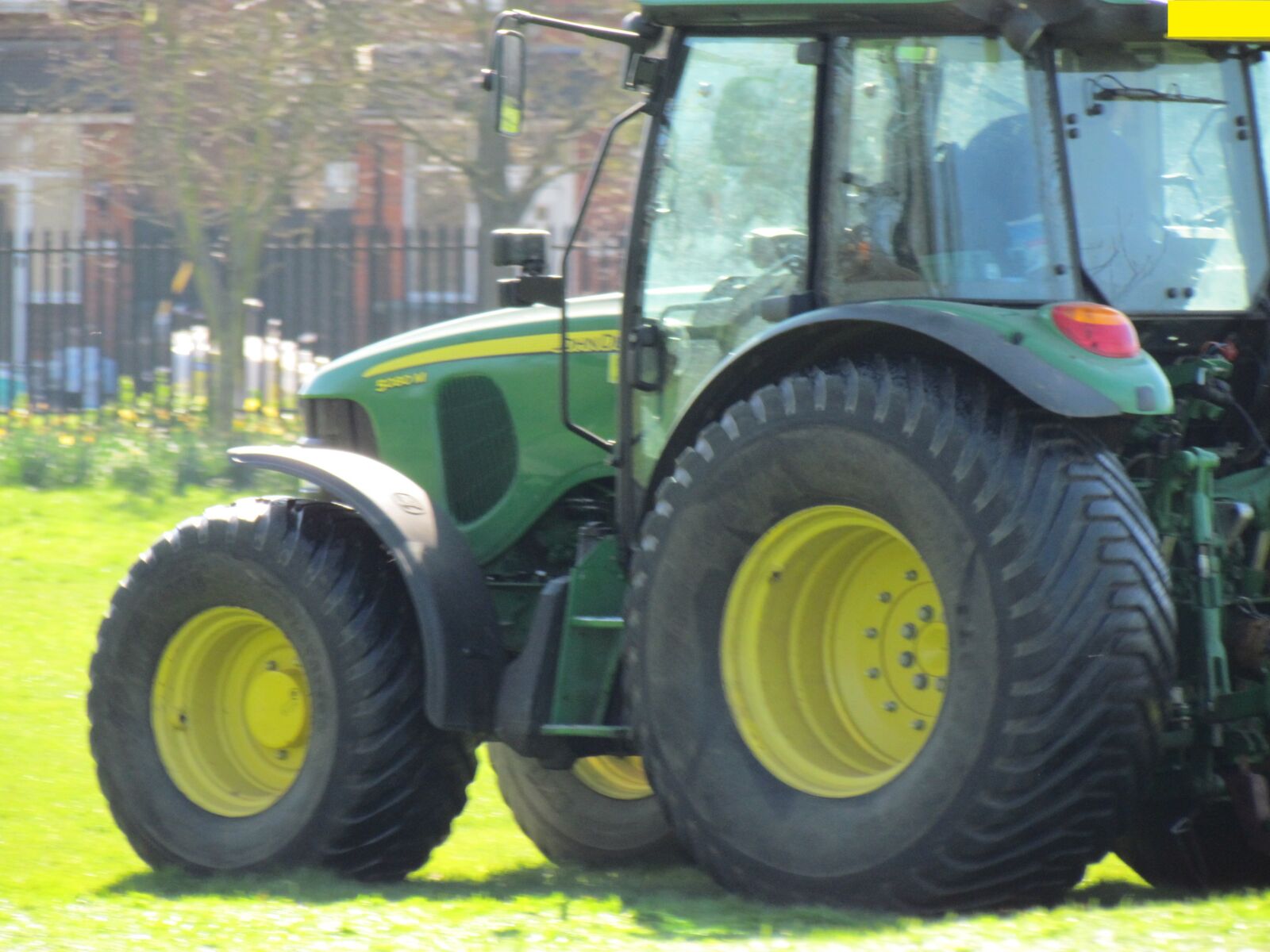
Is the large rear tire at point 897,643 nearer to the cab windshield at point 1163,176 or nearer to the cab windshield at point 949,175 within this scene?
the cab windshield at point 949,175

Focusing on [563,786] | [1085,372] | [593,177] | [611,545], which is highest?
[593,177]

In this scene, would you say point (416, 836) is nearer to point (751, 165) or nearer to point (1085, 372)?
point (751, 165)

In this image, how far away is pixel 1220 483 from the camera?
4582 mm

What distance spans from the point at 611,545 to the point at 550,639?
1.04ft

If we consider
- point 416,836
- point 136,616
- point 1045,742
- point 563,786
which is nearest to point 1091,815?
point 1045,742

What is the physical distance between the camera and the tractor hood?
18.8 feet

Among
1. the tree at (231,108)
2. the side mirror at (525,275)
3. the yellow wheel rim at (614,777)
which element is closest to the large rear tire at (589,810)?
the yellow wheel rim at (614,777)

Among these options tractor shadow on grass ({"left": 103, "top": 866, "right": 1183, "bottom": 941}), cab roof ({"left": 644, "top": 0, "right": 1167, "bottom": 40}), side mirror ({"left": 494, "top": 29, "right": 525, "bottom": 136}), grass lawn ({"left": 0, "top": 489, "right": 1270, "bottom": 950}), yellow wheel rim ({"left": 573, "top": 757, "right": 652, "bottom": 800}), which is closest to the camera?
grass lawn ({"left": 0, "top": 489, "right": 1270, "bottom": 950})

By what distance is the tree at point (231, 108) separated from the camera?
1547cm

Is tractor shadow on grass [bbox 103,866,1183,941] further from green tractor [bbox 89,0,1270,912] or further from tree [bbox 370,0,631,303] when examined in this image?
tree [bbox 370,0,631,303]

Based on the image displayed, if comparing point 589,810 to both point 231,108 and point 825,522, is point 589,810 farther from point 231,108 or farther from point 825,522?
point 231,108

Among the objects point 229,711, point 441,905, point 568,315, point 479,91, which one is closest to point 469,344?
point 568,315

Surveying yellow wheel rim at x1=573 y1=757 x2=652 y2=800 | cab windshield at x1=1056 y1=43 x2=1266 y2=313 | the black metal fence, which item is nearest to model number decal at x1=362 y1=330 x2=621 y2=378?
yellow wheel rim at x1=573 y1=757 x2=652 y2=800

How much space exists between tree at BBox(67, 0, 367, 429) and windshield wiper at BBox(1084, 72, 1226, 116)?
11344 millimetres
